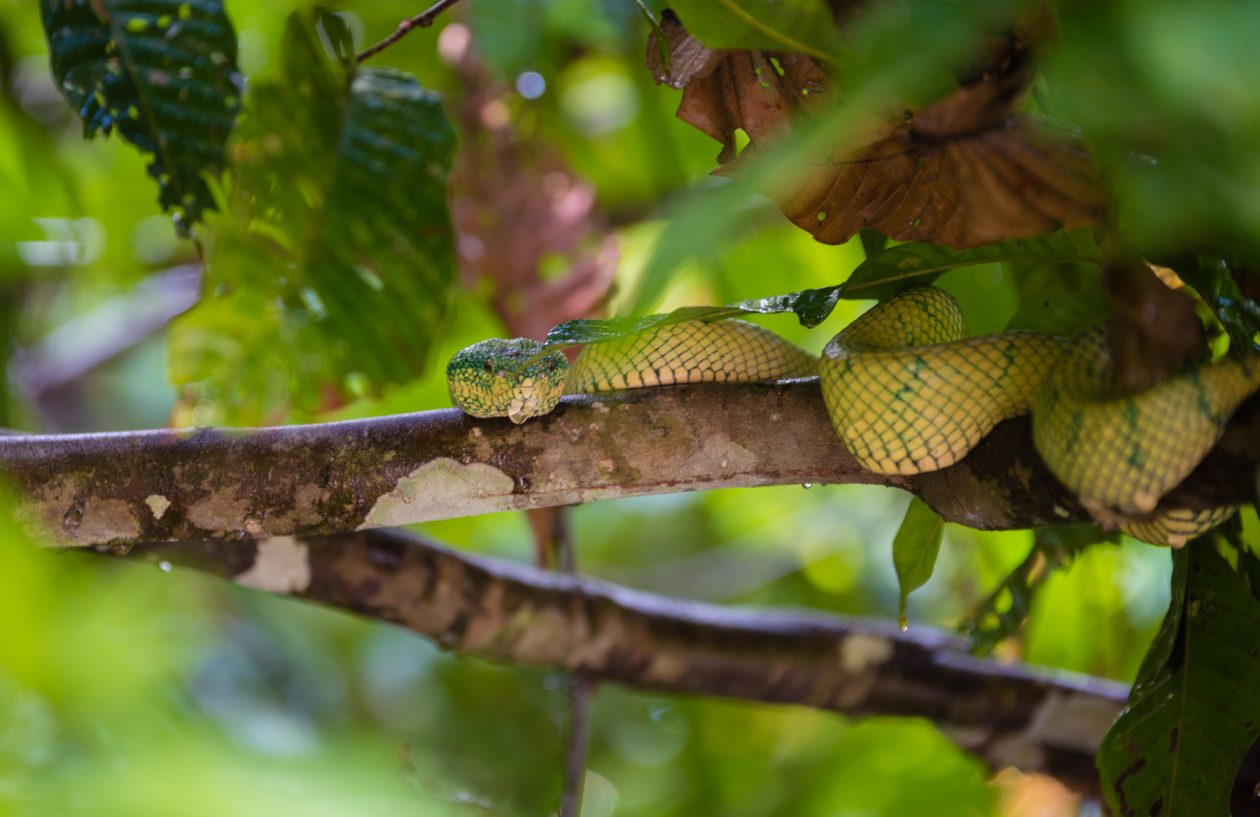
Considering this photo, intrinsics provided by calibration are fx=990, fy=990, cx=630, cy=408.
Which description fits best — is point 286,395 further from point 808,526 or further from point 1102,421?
point 808,526

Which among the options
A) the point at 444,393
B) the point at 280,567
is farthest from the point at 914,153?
the point at 444,393

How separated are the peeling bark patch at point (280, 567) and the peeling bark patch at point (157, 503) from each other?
487 millimetres

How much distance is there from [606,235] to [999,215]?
1.97m

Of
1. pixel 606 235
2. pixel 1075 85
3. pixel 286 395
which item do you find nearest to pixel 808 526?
pixel 606 235

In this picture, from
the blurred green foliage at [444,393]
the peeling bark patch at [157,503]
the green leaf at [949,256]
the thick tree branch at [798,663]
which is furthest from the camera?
the thick tree branch at [798,663]

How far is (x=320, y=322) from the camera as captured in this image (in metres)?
1.91

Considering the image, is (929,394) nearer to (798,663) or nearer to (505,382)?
(505,382)

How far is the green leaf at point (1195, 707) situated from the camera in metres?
1.29

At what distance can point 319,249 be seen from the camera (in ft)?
6.30

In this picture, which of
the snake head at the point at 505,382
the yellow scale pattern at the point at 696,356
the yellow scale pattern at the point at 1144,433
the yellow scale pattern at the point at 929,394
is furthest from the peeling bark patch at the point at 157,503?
the yellow scale pattern at the point at 1144,433

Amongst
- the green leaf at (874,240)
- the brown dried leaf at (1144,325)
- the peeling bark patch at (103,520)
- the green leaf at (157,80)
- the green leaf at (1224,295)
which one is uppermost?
the green leaf at (157,80)

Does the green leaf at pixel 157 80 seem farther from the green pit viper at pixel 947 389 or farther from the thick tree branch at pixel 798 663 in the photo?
the thick tree branch at pixel 798 663

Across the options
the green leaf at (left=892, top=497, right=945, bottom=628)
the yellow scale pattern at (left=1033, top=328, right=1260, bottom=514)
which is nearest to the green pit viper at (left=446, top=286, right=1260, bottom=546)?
the yellow scale pattern at (left=1033, top=328, right=1260, bottom=514)

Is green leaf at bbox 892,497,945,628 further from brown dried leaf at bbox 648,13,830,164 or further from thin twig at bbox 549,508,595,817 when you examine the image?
thin twig at bbox 549,508,595,817
